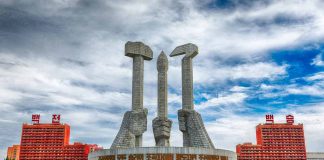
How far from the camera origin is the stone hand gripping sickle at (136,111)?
37766mm

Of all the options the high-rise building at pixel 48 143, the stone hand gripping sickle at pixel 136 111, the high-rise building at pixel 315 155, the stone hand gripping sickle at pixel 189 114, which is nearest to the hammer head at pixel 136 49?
the stone hand gripping sickle at pixel 136 111

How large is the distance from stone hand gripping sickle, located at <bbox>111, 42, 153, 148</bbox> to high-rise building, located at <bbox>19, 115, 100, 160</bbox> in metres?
70.2

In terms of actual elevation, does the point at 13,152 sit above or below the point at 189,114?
below

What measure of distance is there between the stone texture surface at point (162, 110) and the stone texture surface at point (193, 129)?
1.61m

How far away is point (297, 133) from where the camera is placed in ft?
342

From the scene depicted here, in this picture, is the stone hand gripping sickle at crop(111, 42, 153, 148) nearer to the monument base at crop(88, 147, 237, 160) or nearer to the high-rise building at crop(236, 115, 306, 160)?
the monument base at crop(88, 147, 237, 160)

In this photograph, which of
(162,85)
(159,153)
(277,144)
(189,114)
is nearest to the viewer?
(159,153)

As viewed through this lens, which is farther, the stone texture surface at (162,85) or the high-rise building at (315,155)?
the high-rise building at (315,155)

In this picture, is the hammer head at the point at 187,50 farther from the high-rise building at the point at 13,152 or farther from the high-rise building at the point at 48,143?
the high-rise building at the point at 13,152

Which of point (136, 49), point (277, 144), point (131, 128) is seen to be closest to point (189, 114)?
point (131, 128)

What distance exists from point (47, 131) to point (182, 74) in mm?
77119

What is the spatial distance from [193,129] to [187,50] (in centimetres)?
944

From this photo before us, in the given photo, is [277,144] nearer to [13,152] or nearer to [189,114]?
[189,114]

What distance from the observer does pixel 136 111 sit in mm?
39438
